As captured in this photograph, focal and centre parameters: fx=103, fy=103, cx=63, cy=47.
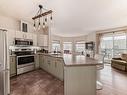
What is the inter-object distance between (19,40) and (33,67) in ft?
5.37

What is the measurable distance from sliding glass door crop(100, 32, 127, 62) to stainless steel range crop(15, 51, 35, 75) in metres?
5.56

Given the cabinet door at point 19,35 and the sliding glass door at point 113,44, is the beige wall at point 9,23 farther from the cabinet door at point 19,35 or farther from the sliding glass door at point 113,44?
the sliding glass door at point 113,44

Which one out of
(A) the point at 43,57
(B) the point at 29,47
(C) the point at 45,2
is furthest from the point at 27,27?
(C) the point at 45,2

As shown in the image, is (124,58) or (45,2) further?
(124,58)

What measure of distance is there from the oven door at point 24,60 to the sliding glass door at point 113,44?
18.3ft

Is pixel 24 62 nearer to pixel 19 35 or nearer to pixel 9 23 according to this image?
pixel 19 35

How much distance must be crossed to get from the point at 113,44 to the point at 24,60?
20.9 feet

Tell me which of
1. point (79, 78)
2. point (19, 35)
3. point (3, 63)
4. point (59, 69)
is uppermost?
point (19, 35)

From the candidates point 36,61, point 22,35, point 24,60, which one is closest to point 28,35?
point 22,35

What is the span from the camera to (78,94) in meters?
2.08

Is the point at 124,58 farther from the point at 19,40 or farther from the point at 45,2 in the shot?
the point at 19,40

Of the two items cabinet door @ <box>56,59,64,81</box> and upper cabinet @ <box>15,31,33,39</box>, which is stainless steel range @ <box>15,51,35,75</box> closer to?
upper cabinet @ <box>15,31,33,39</box>

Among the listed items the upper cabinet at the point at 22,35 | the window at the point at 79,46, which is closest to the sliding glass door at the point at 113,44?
the window at the point at 79,46

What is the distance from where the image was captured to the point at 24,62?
16.2 ft
